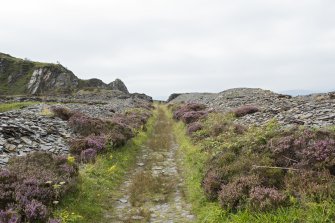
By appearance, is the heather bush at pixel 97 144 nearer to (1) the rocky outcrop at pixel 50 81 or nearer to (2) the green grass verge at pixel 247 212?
(2) the green grass verge at pixel 247 212

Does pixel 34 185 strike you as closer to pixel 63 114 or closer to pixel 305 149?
pixel 305 149

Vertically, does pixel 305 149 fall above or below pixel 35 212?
above

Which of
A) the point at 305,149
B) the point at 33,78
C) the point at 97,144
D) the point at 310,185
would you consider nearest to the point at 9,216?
the point at 310,185

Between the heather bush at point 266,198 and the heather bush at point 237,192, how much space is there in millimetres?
335

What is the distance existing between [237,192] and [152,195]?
4366mm

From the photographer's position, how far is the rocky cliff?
10412 cm

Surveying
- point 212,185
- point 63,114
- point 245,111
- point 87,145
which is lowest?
point 212,185

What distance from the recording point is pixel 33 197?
987 cm

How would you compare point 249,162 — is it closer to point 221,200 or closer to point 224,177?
point 224,177

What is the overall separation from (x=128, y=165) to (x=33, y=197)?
8811 mm

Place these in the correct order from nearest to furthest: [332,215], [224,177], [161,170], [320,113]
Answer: [332,215]
[224,177]
[161,170]
[320,113]

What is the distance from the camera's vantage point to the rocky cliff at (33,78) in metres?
104

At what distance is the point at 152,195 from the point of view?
13.6 metres

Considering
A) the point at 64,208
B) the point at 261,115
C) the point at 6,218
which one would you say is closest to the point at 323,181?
the point at 64,208
